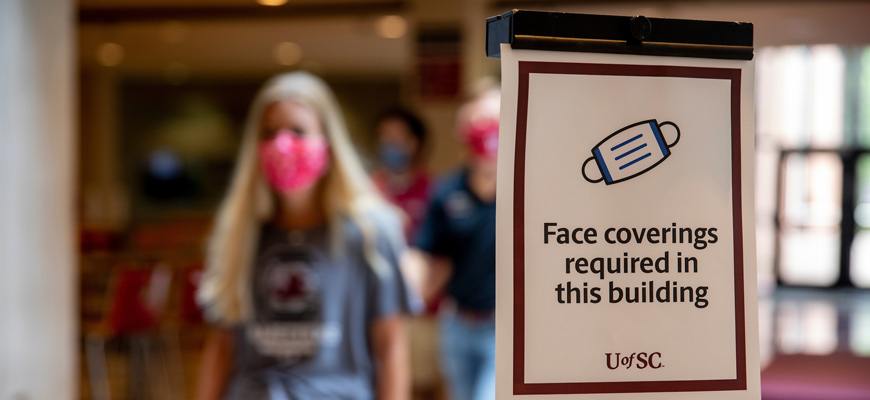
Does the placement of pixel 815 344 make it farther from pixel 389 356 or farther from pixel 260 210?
pixel 260 210

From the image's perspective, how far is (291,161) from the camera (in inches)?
82.0

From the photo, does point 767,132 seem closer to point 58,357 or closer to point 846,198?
point 846,198

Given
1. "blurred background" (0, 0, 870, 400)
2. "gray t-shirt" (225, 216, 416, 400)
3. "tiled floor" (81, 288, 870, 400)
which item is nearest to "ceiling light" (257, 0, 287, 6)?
"blurred background" (0, 0, 870, 400)

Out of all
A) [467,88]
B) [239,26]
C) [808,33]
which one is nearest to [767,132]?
[808,33]

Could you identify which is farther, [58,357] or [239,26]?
[239,26]

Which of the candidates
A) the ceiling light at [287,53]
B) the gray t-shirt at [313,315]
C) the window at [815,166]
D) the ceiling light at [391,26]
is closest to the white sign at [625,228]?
the gray t-shirt at [313,315]

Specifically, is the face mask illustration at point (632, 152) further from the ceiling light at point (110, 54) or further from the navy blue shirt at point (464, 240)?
the ceiling light at point (110, 54)

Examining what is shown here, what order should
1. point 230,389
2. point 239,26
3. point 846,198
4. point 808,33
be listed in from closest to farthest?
point 230,389 < point 808,33 < point 239,26 < point 846,198

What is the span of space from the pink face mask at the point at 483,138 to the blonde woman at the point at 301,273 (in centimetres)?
59

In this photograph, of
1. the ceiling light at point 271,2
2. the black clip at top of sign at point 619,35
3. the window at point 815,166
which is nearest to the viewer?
the black clip at top of sign at point 619,35

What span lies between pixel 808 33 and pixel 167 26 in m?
5.07

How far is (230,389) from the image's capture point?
200cm

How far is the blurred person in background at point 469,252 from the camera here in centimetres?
260

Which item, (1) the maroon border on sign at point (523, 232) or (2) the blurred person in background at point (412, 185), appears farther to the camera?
(2) the blurred person in background at point (412, 185)
